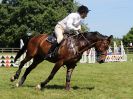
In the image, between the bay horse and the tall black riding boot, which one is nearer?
the bay horse

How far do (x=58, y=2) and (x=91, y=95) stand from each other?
7255cm

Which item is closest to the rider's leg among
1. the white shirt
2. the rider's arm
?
the white shirt

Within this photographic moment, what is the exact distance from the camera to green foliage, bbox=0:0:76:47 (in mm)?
78812

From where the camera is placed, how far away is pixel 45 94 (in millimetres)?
12188

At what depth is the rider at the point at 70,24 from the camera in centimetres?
1324

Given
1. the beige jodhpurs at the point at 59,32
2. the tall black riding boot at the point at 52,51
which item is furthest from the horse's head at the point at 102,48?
the tall black riding boot at the point at 52,51

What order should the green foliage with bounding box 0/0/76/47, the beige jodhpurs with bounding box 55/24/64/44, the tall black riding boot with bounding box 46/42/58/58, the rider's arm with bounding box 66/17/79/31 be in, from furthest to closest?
1. the green foliage with bounding box 0/0/76/47
2. the tall black riding boot with bounding box 46/42/58/58
3. the beige jodhpurs with bounding box 55/24/64/44
4. the rider's arm with bounding box 66/17/79/31

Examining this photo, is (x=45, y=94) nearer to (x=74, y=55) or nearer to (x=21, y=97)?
(x=21, y=97)

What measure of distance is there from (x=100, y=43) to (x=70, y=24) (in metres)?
1.14

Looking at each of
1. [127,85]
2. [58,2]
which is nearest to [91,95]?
[127,85]

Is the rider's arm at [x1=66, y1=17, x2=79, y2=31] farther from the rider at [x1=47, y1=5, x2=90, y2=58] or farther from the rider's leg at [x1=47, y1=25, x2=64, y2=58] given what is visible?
the rider's leg at [x1=47, y1=25, x2=64, y2=58]

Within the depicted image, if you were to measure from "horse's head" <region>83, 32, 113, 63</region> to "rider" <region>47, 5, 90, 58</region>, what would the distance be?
0.53 meters

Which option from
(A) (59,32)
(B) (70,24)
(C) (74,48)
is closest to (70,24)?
(B) (70,24)

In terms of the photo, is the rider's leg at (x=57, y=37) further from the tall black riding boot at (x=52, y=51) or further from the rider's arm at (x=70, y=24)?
the rider's arm at (x=70, y=24)
